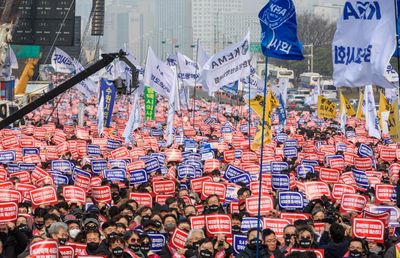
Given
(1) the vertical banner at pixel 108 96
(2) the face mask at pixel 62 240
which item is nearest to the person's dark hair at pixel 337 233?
(2) the face mask at pixel 62 240

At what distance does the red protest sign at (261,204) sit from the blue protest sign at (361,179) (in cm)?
437

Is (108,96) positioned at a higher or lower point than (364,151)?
higher

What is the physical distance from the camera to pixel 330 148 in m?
27.2

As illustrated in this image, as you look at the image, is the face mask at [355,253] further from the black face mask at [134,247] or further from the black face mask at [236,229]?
the black face mask at [236,229]

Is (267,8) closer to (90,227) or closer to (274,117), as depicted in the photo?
(90,227)

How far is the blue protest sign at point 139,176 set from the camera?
20156 millimetres

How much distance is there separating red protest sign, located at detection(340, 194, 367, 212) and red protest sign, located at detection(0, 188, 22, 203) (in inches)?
170

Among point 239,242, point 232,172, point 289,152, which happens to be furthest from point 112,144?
point 239,242

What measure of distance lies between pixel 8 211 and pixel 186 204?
9.51 ft

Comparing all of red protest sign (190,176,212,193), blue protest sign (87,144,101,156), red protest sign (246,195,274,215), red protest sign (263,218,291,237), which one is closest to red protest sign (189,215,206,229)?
red protest sign (263,218,291,237)

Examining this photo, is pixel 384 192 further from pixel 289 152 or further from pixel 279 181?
pixel 289 152

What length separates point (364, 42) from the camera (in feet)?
37.6

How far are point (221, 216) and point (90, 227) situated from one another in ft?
6.39

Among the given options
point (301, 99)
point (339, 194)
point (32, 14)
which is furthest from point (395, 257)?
point (301, 99)
